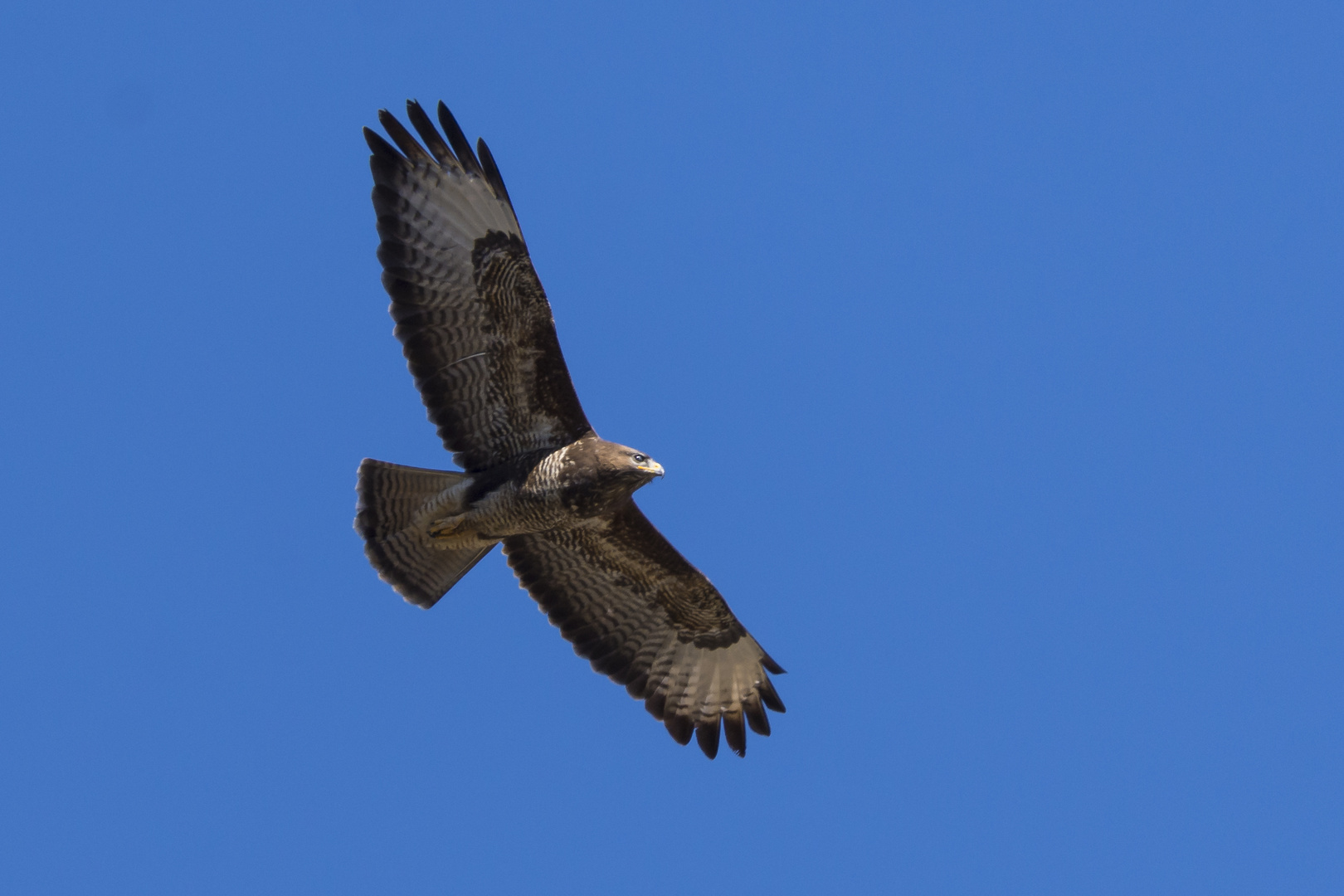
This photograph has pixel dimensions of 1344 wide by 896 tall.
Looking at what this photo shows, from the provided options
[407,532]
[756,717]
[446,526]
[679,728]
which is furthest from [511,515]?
[756,717]

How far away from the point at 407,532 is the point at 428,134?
2.80 metres

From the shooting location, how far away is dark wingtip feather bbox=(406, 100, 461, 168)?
34.4 feet

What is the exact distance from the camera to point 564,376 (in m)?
10.6

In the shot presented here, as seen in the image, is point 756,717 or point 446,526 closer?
point 446,526

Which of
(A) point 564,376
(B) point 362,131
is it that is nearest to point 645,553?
(A) point 564,376

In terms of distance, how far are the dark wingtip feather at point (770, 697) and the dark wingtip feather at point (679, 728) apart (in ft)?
2.17

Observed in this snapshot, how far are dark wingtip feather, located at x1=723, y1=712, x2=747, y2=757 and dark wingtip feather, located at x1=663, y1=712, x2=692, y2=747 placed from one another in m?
0.32

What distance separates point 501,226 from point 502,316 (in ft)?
2.03

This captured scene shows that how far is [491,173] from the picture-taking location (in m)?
10.5

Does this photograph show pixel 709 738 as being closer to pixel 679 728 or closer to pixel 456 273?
pixel 679 728

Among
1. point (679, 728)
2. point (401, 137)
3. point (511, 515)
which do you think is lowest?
point (679, 728)

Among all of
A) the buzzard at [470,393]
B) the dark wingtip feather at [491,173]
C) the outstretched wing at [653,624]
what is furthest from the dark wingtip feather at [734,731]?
the dark wingtip feather at [491,173]

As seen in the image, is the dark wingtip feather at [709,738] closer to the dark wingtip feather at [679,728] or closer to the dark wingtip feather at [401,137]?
the dark wingtip feather at [679,728]

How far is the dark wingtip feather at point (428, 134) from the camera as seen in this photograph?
10.5 metres
